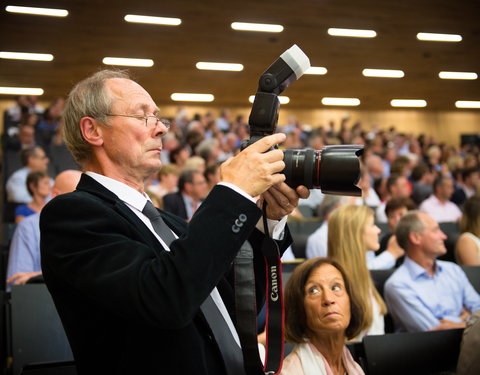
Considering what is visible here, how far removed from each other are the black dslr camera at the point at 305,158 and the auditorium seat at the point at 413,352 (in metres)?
0.99

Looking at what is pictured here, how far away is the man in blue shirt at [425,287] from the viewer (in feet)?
8.85

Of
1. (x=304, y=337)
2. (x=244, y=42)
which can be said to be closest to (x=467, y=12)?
A: (x=244, y=42)

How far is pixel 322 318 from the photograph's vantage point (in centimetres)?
179

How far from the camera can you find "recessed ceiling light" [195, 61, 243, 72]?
872 centimetres

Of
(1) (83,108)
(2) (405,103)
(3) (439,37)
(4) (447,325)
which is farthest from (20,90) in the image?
(1) (83,108)

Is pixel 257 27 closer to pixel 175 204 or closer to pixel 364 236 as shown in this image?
pixel 175 204

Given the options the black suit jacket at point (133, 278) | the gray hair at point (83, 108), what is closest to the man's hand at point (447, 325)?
the black suit jacket at point (133, 278)

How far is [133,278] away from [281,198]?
1.21 feet

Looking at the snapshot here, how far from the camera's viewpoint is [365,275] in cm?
267

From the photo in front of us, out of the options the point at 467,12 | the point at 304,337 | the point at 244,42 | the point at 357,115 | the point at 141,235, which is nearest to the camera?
the point at 141,235

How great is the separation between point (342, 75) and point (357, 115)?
16.7ft

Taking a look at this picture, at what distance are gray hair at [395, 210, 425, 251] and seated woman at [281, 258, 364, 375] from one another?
1.16m

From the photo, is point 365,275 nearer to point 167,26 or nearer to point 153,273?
point 153,273

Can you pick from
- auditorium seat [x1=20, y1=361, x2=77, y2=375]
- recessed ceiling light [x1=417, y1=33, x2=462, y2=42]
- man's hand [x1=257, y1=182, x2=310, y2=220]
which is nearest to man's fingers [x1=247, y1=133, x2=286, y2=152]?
man's hand [x1=257, y1=182, x2=310, y2=220]
